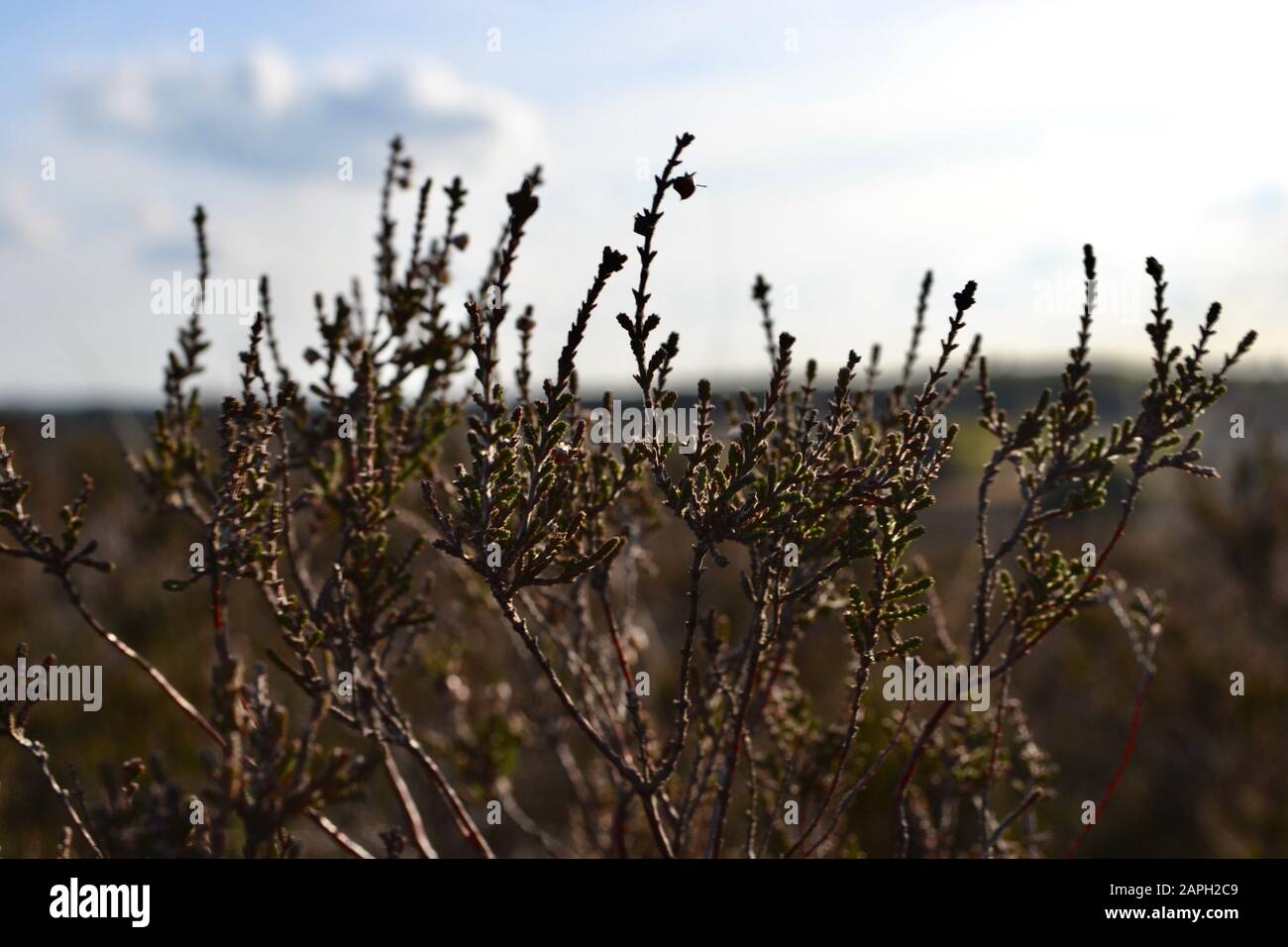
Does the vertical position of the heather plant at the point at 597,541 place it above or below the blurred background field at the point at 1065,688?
above

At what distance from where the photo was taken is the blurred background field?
781 centimetres

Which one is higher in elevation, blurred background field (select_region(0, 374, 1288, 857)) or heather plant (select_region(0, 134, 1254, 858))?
heather plant (select_region(0, 134, 1254, 858))

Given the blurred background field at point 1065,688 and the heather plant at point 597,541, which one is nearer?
the heather plant at point 597,541

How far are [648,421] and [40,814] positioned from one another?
8.85 metres

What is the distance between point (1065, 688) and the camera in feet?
36.4

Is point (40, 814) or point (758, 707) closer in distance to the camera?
point (758, 707)

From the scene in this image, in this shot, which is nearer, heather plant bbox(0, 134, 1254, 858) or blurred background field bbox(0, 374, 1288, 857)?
heather plant bbox(0, 134, 1254, 858)

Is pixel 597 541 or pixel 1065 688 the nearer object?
pixel 597 541

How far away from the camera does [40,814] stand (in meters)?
8.43

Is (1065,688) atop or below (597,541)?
below

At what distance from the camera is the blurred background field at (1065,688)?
7812mm
